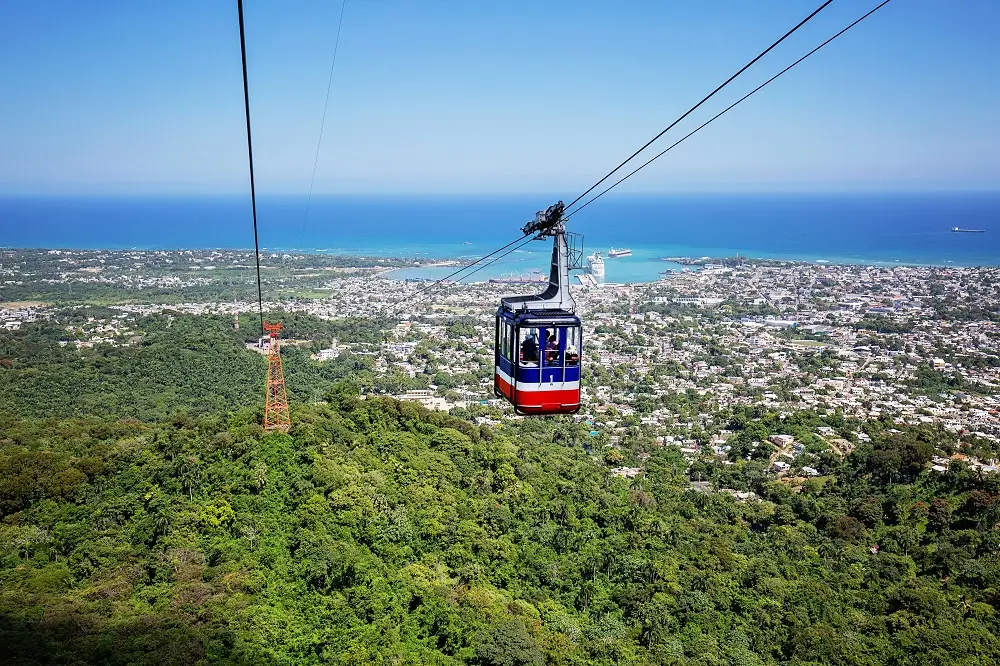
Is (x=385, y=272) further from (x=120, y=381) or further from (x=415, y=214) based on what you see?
(x=415, y=214)

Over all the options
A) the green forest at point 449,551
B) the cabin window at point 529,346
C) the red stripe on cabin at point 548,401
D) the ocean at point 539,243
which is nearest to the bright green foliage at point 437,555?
the green forest at point 449,551

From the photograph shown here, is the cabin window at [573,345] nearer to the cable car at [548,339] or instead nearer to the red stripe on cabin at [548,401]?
the cable car at [548,339]

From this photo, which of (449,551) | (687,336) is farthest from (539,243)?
(449,551)

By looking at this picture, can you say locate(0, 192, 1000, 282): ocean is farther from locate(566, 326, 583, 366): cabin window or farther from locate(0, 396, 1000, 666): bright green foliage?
locate(566, 326, 583, 366): cabin window

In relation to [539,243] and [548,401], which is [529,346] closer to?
[548,401]

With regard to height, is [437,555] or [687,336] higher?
[687,336]

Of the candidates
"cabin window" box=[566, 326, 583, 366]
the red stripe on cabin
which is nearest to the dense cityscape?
the red stripe on cabin
